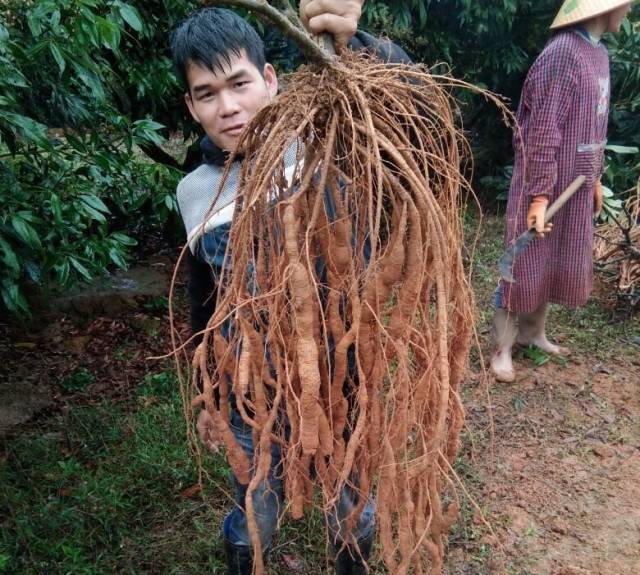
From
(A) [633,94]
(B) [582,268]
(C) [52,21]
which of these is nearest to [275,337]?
(C) [52,21]

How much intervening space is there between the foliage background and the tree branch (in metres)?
0.80

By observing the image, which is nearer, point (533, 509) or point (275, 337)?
point (275, 337)

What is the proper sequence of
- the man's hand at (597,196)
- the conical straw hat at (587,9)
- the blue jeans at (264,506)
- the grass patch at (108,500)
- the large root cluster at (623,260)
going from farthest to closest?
the large root cluster at (623,260)
the man's hand at (597,196)
the conical straw hat at (587,9)
the grass patch at (108,500)
the blue jeans at (264,506)

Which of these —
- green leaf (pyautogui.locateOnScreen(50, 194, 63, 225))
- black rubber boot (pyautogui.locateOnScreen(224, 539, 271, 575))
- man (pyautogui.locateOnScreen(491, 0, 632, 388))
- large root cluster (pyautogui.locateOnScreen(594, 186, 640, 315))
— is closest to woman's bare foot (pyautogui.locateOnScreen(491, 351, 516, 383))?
man (pyautogui.locateOnScreen(491, 0, 632, 388))

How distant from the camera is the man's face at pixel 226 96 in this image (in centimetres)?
133

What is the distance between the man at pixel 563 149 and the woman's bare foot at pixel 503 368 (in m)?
0.22

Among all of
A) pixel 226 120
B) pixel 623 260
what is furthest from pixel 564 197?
pixel 226 120

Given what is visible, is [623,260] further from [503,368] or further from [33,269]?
[33,269]

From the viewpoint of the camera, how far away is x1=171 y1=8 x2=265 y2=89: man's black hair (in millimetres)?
1323

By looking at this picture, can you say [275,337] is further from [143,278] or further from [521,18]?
[521,18]

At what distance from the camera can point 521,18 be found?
14.2ft

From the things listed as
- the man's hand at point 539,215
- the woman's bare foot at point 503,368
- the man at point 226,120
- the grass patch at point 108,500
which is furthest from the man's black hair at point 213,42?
the woman's bare foot at point 503,368

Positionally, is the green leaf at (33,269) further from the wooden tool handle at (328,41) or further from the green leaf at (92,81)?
the wooden tool handle at (328,41)

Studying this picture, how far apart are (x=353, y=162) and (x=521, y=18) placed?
418cm
